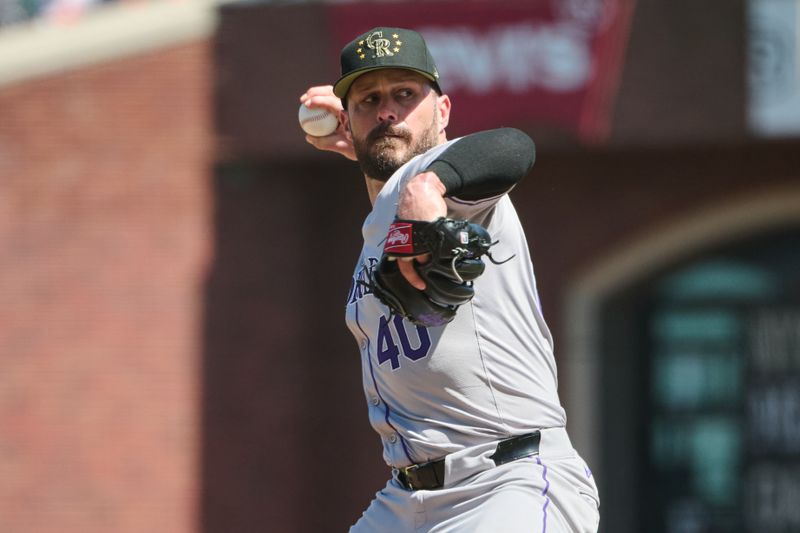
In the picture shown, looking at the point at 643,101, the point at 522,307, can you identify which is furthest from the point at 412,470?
the point at 643,101

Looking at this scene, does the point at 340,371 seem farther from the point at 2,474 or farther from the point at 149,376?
the point at 2,474

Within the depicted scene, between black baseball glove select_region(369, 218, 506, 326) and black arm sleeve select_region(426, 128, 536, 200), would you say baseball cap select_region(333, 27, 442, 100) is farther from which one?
black baseball glove select_region(369, 218, 506, 326)

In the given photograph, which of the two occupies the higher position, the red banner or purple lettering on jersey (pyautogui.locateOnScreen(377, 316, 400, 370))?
the red banner

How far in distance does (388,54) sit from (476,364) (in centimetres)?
90

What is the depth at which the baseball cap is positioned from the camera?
3.78 meters

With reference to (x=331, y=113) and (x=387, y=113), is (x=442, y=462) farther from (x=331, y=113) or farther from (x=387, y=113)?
(x=331, y=113)

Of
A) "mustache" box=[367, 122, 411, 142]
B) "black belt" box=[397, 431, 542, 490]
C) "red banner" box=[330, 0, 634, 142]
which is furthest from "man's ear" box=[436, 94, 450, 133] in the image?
"red banner" box=[330, 0, 634, 142]

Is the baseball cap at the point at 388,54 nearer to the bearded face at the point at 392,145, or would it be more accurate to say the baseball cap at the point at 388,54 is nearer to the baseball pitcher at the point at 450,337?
the baseball pitcher at the point at 450,337

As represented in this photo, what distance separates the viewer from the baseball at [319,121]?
4.34 metres

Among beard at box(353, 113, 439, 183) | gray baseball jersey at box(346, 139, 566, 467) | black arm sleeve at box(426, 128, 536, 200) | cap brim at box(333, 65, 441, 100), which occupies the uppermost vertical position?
cap brim at box(333, 65, 441, 100)

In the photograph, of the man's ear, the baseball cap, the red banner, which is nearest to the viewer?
the baseball cap

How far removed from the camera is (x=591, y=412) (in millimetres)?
11375

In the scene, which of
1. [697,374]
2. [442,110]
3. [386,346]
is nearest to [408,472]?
[386,346]

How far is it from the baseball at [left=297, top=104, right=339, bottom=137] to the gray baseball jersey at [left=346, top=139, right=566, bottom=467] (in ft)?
2.24
